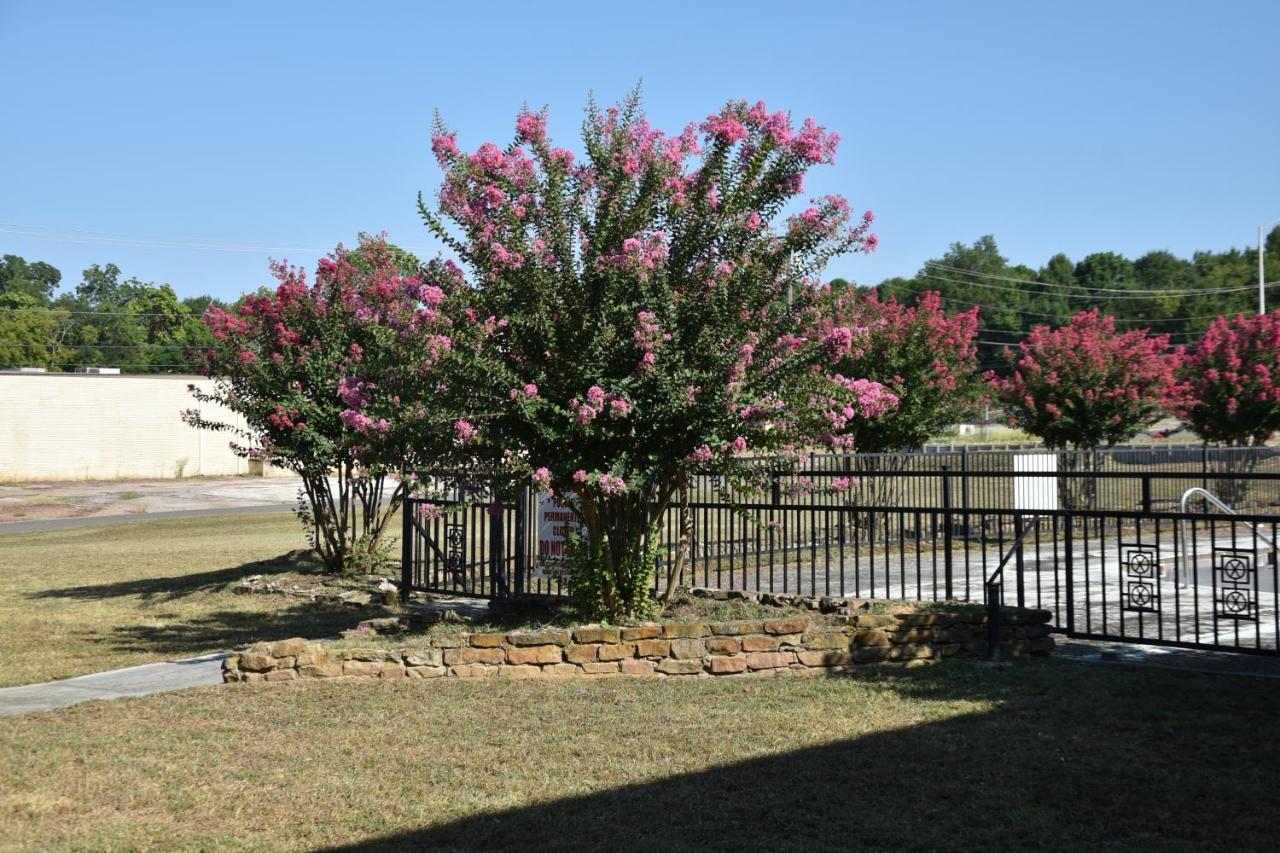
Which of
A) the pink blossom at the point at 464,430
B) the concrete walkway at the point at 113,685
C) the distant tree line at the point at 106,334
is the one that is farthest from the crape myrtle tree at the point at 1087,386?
the distant tree line at the point at 106,334

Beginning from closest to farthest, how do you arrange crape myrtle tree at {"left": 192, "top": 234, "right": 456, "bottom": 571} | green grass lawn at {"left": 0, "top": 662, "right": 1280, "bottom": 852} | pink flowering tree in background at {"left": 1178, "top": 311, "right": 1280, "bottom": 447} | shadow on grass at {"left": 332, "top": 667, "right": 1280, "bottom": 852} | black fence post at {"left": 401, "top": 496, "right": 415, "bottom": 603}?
1. shadow on grass at {"left": 332, "top": 667, "right": 1280, "bottom": 852}
2. green grass lawn at {"left": 0, "top": 662, "right": 1280, "bottom": 852}
3. black fence post at {"left": 401, "top": 496, "right": 415, "bottom": 603}
4. crape myrtle tree at {"left": 192, "top": 234, "right": 456, "bottom": 571}
5. pink flowering tree in background at {"left": 1178, "top": 311, "right": 1280, "bottom": 447}

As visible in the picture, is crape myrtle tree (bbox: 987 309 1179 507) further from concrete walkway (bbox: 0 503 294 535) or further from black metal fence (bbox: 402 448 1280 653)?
concrete walkway (bbox: 0 503 294 535)

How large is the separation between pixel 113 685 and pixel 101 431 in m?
43.4

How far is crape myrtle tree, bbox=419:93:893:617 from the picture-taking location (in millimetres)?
8984

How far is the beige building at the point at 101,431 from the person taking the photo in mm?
46562

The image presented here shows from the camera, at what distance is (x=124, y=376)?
49.2 m

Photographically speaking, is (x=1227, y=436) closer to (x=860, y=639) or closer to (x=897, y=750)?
(x=860, y=639)

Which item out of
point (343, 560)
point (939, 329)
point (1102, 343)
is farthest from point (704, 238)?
point (1102, 343)

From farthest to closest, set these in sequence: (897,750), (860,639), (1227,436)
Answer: (1227,436), (860,639), (897,750)

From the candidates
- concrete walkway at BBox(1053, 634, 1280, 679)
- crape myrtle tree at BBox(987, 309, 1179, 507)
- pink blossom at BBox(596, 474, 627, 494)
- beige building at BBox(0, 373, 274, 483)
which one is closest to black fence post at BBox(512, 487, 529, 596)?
pink blossom at BBox(596, 474, 627, 494)

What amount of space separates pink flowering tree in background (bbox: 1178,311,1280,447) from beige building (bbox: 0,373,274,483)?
34.7 meters

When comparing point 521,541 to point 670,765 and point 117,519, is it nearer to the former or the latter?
point 670,765

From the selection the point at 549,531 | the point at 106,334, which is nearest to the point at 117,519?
the point at 549,531

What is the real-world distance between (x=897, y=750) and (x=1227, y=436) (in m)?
24.1
